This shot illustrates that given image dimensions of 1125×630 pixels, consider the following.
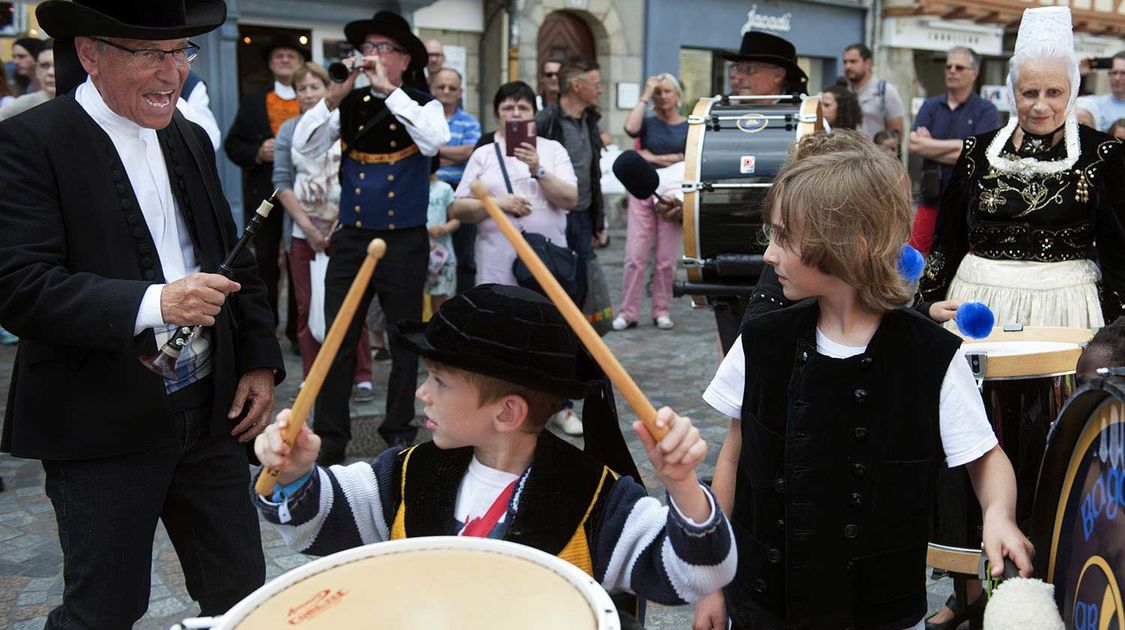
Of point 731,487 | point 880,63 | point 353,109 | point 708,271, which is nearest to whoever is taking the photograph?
point 731,487

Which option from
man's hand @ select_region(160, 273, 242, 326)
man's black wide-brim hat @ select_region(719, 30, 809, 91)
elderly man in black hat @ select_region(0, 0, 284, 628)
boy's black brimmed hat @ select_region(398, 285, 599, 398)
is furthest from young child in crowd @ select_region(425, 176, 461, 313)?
boy's black brimmed hat @ select_region(398, 285, 599, 398)

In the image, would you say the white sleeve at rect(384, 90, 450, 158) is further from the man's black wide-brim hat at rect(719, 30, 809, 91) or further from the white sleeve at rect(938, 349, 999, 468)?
the white sleeve at rect(938, 349, 999, 468)

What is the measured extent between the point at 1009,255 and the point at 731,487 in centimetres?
202

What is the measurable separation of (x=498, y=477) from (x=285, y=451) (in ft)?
1.62

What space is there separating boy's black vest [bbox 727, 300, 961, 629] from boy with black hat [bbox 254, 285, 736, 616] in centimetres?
33

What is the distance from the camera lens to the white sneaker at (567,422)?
228 inches

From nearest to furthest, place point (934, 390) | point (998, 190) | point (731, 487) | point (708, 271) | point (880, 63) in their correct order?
point (934, 390) → point (731, 487) → point (998, 190) → point (708, 271) → point (880, 63)

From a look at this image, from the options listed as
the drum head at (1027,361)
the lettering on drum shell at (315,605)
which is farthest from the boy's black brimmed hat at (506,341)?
the drum head at (1027,361)

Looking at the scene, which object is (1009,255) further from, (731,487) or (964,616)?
(731,487)

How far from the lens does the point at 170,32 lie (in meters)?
2.38

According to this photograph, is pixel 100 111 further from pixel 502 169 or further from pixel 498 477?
pixel 502 169

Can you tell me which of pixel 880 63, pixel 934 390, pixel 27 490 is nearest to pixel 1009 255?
pixel 934 390

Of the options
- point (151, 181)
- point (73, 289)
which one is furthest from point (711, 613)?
point (151, 181)

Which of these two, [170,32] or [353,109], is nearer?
[170,32]
